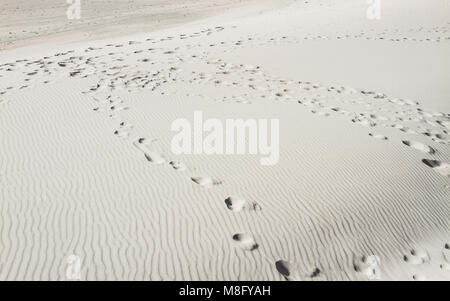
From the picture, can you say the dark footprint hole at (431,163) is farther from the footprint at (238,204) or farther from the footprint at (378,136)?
the footprint at (238,204)

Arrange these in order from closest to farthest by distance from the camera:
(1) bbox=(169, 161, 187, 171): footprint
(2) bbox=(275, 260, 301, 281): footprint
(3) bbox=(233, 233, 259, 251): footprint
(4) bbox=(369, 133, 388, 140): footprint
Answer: (2) bbox=(275, 260, 301, 281): footprint, (3) bbox=(233, 233, 259, 251): footprint, (1) bbox=(169, 161, 187, 171): footprint, (4) bbox=(369, 133, 388, 140): footprint

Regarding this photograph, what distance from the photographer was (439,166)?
7168mm

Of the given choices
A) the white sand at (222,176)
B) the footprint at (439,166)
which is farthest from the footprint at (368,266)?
the footprint at (439,166)

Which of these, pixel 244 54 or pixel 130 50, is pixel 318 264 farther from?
pixel 130 50

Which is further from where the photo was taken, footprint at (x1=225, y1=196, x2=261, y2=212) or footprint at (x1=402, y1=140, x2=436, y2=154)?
footprint at (x1=402, y1=140, x2=436, y2=154)

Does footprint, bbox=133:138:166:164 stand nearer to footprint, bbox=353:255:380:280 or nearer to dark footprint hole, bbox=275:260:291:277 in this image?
dark footprint hole, bbox=275:260:291:277

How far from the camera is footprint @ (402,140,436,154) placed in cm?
761

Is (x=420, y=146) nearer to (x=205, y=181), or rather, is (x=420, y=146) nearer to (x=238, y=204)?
(x=238, y=204)

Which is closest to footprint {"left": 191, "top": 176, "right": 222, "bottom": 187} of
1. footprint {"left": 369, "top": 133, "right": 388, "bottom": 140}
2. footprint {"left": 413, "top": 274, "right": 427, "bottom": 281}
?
footprint {"left": 413, "top": 274, "right": 427, "bottom": 281}

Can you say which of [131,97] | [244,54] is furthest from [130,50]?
[131,97]

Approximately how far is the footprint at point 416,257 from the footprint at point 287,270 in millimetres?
1533

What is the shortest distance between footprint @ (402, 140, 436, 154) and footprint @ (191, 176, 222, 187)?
3.97m

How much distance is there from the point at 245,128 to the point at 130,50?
8.06 m

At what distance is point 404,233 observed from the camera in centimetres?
568
